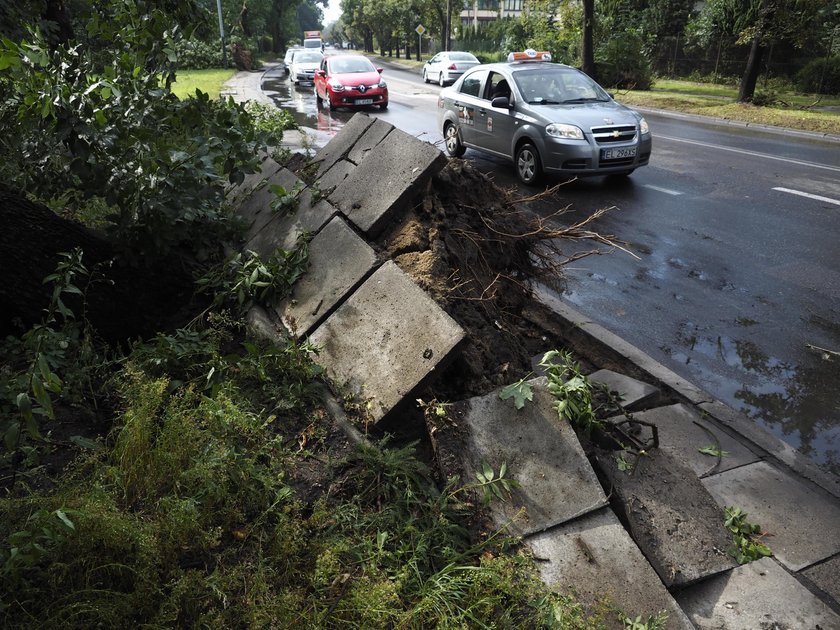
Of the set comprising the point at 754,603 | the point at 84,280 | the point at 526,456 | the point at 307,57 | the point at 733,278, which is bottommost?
the point at 307,57

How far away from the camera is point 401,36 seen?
2653 inches

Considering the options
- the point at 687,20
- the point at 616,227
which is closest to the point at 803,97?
the point at 687,20

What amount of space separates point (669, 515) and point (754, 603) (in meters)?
0.47

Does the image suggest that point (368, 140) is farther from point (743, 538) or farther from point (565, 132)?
point (565, 132)

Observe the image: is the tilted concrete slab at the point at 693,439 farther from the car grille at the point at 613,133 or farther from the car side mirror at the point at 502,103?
the car side mirror at the point at 502,103

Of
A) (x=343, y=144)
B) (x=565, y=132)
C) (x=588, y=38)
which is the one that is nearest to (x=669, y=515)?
(x=343, y=144)

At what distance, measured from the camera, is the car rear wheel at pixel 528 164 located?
10.2 m

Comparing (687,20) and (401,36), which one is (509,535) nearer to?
(687,20)

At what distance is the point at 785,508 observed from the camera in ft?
11.1

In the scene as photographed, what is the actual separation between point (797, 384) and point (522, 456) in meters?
2.97

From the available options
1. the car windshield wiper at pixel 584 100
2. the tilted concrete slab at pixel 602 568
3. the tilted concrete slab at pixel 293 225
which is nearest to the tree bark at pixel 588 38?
the car windshield wiper at pixel 584 100

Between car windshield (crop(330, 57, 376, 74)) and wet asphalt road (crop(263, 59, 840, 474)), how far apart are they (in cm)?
1033

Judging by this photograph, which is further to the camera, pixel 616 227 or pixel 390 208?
pixel 616 227

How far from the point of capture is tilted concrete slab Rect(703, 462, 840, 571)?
3.11 metres
